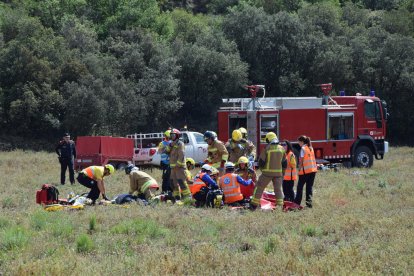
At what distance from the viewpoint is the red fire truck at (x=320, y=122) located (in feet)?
75.7

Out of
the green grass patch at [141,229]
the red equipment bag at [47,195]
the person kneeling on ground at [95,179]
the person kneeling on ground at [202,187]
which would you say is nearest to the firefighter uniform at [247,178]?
the person kneeling on ground at [202,187]

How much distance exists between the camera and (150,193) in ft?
48.2

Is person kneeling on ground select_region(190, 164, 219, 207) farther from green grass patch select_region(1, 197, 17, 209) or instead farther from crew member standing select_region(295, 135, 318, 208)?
green grass patch select_region(1, 197, 17, 209)

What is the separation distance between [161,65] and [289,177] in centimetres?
2342

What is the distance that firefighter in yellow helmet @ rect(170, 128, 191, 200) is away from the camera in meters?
15.1

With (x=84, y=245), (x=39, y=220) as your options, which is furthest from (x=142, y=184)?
(x=84, y=245)

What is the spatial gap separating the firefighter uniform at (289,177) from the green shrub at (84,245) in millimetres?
6023

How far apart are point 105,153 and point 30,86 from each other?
11778mm

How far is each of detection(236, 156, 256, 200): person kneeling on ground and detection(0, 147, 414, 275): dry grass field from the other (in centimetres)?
121

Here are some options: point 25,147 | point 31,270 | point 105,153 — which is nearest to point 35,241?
point 31,270

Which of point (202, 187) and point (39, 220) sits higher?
point (202, 187)

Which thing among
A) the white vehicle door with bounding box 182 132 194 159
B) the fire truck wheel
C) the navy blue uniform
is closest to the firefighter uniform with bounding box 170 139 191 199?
the navy blue uniform

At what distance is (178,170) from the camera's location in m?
15.2

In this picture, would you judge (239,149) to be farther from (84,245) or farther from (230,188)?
(84,245)
